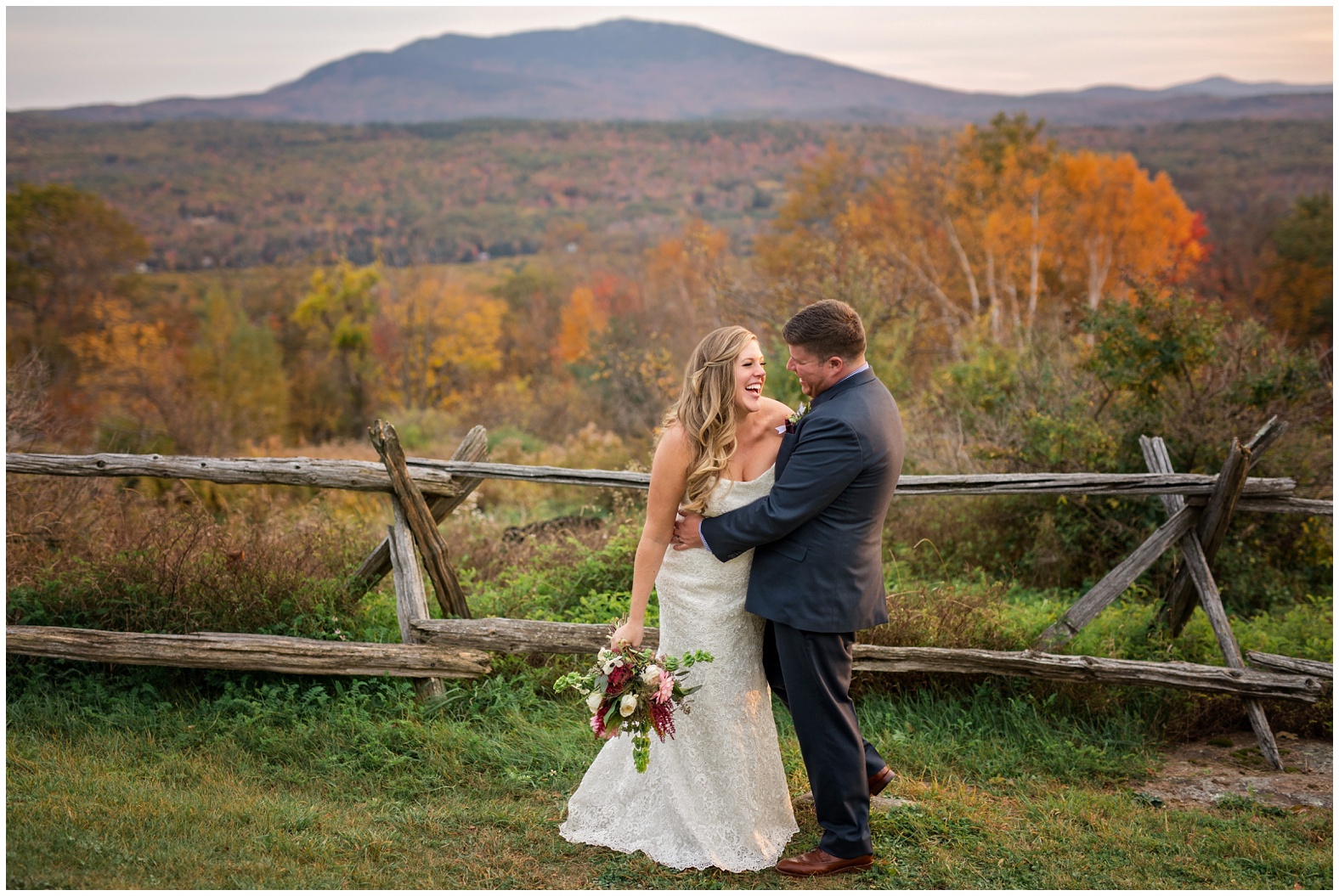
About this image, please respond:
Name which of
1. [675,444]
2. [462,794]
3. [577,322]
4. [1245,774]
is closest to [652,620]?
[462,794]

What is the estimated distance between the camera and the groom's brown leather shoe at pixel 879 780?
12.6 ft

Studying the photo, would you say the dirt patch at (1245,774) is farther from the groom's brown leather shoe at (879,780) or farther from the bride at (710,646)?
the bride at (710,646)

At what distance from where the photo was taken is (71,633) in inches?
197

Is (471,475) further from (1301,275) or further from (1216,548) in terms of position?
(1301,275)

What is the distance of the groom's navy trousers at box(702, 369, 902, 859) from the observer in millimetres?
3307

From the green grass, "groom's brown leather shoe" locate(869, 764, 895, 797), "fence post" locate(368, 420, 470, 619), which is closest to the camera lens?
the green grass

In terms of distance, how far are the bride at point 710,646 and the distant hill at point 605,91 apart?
117133 mm

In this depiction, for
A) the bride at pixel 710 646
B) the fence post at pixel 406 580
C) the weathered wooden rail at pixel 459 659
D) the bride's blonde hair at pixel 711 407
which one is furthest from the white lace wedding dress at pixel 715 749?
the fence post at pixel 406 580

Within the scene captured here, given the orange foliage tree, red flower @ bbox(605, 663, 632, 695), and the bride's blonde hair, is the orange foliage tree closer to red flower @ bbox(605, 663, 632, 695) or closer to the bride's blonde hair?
the bride's blonde hair

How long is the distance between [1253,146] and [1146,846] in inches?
2880

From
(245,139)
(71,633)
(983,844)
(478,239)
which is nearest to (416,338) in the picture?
(71,633)

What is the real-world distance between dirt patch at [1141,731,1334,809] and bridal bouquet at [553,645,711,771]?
2585 mm

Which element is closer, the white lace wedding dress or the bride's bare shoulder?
the bride's bare shoulder

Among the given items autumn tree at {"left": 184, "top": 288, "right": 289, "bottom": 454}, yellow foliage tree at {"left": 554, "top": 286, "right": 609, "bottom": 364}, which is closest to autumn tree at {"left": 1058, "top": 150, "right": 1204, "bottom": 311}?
yellow foliage tree at {"left": 554, "top": 286, "right": 609, "bottom": 364}
